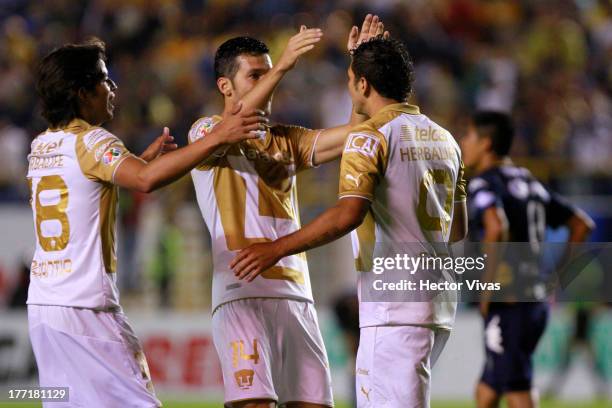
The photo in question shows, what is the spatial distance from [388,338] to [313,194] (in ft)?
27.9

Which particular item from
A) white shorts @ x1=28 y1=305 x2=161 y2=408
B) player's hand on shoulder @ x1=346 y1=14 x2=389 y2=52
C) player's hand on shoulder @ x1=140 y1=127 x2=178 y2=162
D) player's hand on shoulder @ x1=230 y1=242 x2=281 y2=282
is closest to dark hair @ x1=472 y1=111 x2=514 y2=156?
player's hand on shoulder @ x1=346 y1=14 x2=389 y2=52

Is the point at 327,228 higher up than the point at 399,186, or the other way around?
the point at 399,186

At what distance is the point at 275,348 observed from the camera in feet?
18.5

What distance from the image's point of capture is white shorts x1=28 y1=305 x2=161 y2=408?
16.3ft

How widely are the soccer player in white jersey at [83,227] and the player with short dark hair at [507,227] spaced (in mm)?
3047

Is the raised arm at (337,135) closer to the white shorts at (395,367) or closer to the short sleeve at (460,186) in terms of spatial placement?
the short sleeve at (460,186)

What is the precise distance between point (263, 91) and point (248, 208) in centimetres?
65

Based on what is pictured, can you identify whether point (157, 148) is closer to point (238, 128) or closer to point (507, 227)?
point (238, 128)

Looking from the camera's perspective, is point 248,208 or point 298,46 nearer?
point 298,46

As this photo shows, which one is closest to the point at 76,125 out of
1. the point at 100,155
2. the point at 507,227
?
the point at 100,155

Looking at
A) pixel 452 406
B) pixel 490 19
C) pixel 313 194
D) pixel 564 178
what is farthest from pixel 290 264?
pixel 490 19

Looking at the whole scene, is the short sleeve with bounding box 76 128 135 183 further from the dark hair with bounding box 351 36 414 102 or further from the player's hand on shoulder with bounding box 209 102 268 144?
the dark hair with bounding box 351 36 414 102

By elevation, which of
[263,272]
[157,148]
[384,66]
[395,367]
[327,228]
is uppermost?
[384,66]

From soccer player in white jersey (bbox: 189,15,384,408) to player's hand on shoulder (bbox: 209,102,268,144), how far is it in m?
0.41
